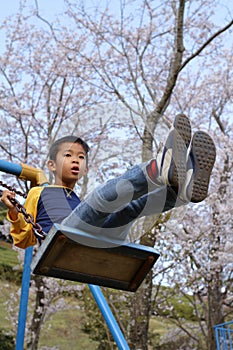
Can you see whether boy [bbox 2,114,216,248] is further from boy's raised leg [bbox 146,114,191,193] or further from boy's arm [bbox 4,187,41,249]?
boy's arm [bbox 4,187,41,249]

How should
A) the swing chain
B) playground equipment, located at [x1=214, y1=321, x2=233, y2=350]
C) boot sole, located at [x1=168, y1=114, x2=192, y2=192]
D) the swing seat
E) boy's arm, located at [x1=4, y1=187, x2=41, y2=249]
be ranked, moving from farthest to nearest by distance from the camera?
playground equipment, located at [x1=214, y1=321, x2=233, y2=350] < boy's arm, located at [x1=4, y1=187, x2=41, y2=249] < the swing chain < the swing seat < boot sole, located at [x1=168, y1=114, x2=192, y2=192]

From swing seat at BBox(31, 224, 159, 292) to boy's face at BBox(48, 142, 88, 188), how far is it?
495mm

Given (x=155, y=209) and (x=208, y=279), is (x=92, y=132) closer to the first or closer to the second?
(x=208, y=279)

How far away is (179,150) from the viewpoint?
156cm

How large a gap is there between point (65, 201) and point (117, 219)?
50 cm

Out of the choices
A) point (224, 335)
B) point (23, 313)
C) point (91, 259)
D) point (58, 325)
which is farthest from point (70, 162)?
point (58, 325)

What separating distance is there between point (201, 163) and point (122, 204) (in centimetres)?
31

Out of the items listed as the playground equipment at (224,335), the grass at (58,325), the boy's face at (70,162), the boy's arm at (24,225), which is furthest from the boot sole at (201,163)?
the grass at (58,325)

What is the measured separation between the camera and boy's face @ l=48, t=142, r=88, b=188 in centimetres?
215

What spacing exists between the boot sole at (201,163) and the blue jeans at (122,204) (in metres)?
0.10

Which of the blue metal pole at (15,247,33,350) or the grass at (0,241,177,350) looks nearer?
the blue metal pole at (15,247,33,350)

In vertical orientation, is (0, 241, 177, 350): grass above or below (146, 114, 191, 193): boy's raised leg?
above

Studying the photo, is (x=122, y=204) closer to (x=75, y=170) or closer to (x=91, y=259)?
(x=91, y=259)

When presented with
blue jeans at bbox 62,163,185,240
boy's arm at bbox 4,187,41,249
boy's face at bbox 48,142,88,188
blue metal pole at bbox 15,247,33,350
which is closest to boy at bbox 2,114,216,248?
blue jeans at bbox 62,163,185,240
